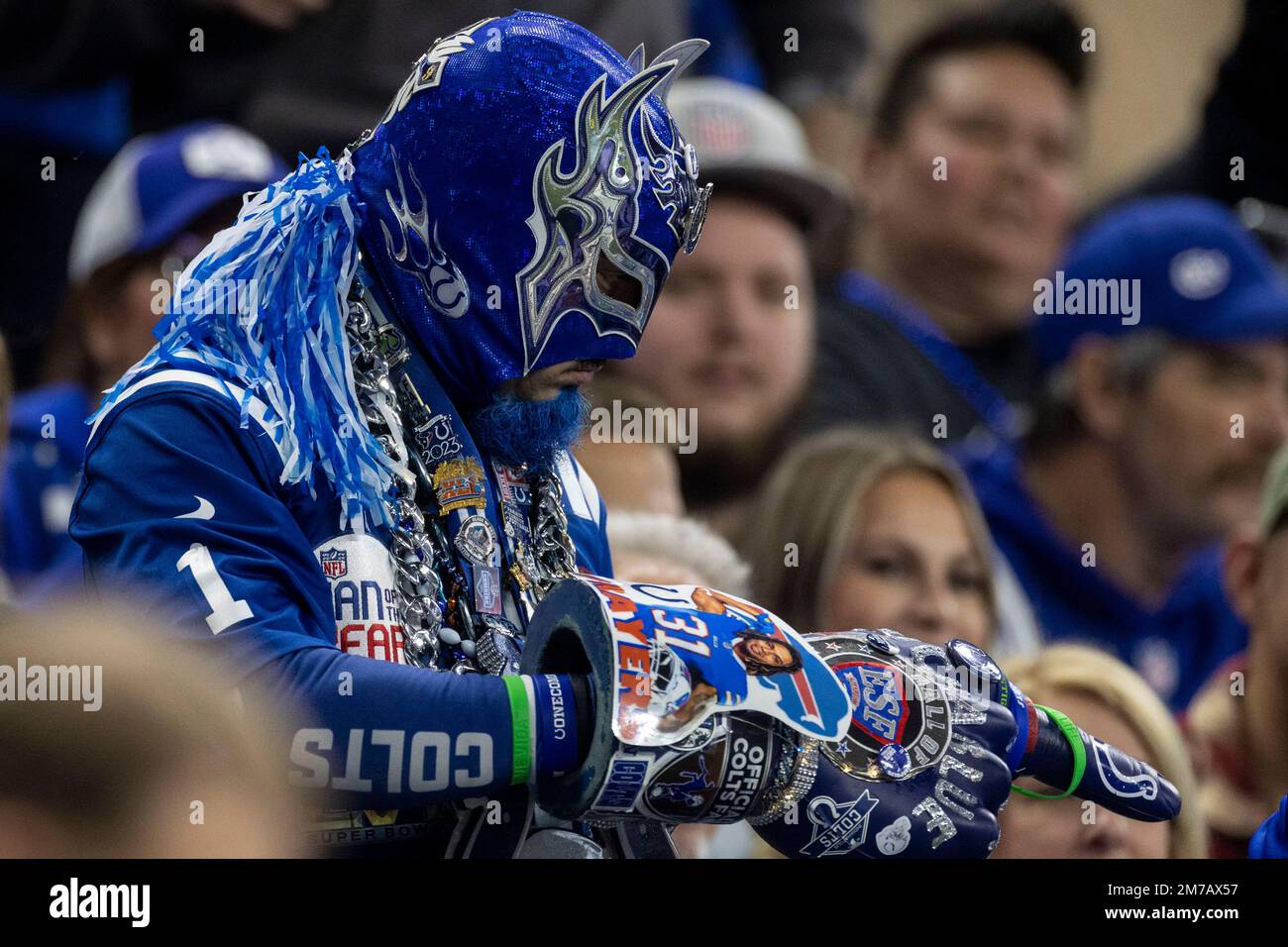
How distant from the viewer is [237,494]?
2.50 metres

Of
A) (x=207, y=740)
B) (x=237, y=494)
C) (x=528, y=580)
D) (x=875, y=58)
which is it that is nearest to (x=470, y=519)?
(x=528, y=580)

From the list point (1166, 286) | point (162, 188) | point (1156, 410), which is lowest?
point (1156, 410)

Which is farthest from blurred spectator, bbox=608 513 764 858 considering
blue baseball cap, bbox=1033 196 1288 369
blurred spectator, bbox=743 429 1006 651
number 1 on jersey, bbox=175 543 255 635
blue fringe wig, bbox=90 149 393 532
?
blue baseball cap, bbox=1033 196 1288 369

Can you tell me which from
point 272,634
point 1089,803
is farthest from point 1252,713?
point 272,634

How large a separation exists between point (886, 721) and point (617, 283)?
2.33 ft

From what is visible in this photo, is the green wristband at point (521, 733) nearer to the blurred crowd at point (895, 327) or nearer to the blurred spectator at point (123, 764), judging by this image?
the blurred spectator at point (123, 764)

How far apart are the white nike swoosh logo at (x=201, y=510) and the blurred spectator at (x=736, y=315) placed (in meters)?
2.73

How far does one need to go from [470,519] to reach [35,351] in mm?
3010

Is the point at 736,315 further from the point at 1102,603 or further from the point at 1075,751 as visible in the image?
the point at 1075,751

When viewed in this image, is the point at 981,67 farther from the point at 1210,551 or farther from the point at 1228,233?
the point at 1210,551

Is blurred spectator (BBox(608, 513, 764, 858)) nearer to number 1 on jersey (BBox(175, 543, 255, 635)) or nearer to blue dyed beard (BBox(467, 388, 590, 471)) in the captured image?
blue dyed beard (BBox(467, 388, 590, 471))

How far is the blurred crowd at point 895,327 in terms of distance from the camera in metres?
4.56

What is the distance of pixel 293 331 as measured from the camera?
2.71 meters

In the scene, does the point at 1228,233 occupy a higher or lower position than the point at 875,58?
lower
